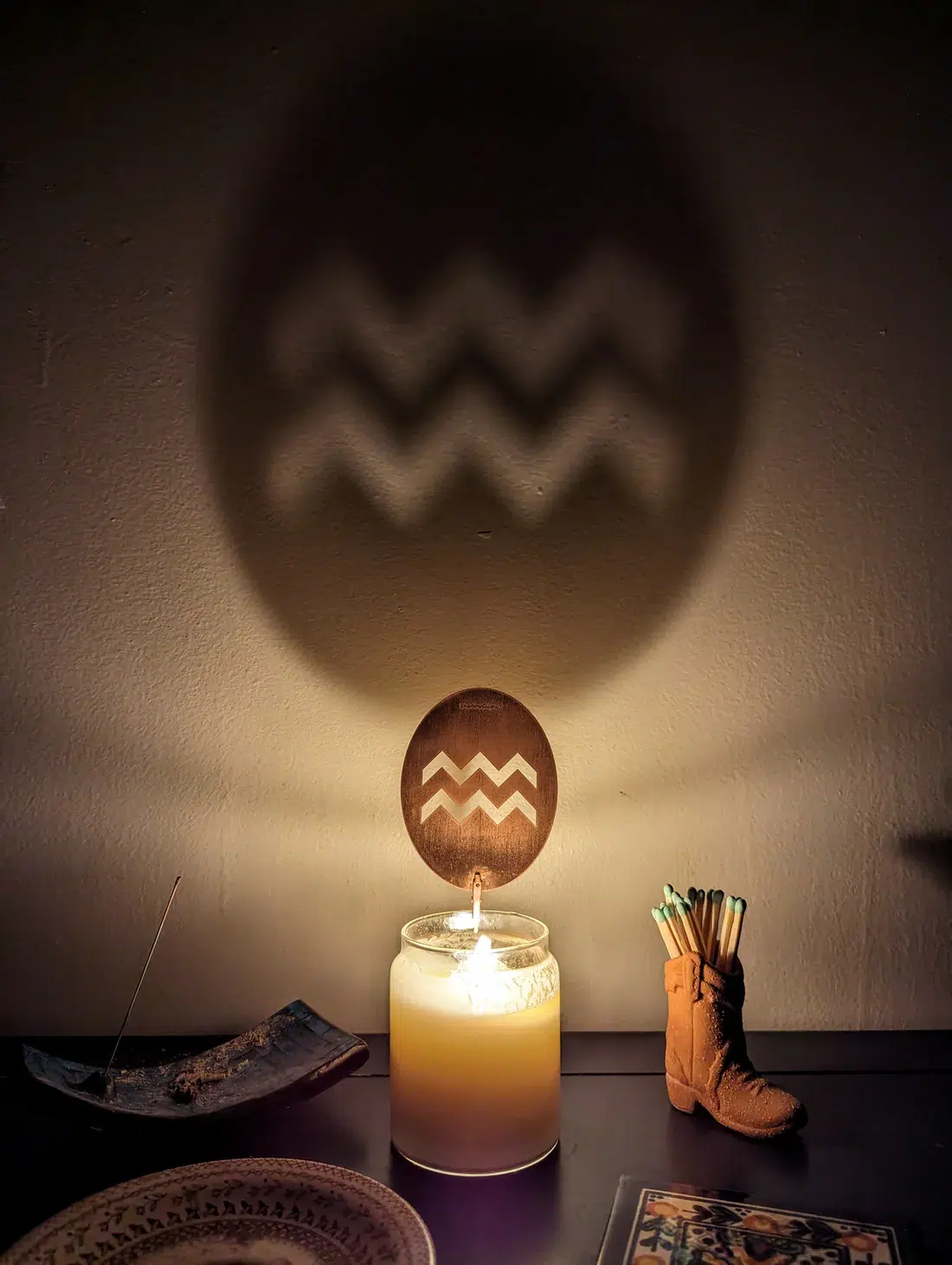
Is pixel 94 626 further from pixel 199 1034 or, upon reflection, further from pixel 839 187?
pixel 839 187

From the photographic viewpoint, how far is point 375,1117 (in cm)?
82

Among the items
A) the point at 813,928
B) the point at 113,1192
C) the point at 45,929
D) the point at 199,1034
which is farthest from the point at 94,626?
the point at 813,928

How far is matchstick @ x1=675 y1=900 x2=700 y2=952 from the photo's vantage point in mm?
834

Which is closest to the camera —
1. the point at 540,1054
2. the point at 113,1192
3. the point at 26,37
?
the point at 113,1192

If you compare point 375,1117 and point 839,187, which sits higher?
point 839,187

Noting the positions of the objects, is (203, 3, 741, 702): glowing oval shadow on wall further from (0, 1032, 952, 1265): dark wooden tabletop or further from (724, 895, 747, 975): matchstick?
(0, 1032, 952, 1265): dark wooden tabletop

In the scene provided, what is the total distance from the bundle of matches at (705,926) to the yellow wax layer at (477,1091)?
0.15 meters

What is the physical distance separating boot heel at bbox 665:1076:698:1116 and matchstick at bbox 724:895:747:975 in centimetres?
10

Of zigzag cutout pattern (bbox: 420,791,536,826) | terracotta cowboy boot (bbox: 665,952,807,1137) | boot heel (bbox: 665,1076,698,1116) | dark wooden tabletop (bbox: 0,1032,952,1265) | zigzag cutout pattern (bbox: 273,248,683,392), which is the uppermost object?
zigzag cutout pattern (bbox: 273,248,683,392)

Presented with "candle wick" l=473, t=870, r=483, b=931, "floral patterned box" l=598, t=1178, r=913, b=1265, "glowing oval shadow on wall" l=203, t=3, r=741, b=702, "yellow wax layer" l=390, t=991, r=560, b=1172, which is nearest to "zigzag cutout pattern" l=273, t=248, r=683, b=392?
"glowing oval shadow on wall" l=203, t=3, r=741, b=702

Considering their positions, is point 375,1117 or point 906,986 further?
point 906,986

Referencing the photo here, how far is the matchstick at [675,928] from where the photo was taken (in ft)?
2.75

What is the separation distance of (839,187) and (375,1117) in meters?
0.97

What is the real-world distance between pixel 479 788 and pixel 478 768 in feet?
0.06
